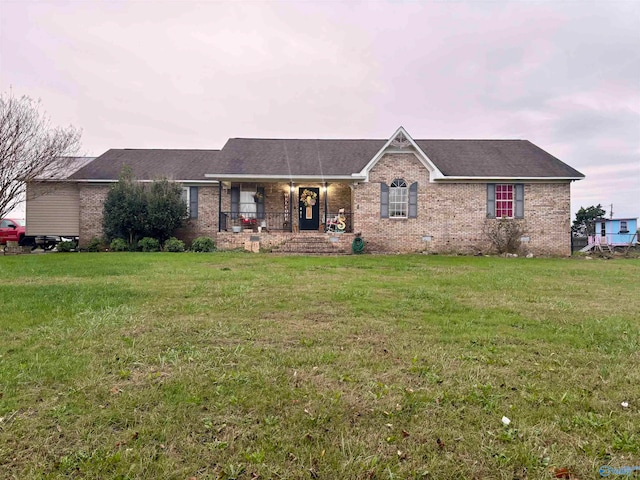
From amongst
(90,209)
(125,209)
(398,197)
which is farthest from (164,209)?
(398,197)

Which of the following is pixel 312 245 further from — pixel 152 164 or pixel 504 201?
pixel 152 164

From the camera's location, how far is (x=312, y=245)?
17406mm

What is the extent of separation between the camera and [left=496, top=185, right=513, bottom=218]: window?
18.6 m

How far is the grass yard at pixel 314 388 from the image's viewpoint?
7.18 feet

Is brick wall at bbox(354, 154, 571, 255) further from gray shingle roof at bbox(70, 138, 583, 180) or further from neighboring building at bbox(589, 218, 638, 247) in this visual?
neighboring building at bbox(589, 218, 638, 247)

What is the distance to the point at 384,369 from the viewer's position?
11.3 ft

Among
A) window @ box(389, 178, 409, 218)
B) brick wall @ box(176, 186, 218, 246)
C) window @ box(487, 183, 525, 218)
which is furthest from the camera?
brick wall @ box(176, 186, 218, 246)

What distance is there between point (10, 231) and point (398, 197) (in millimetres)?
21560

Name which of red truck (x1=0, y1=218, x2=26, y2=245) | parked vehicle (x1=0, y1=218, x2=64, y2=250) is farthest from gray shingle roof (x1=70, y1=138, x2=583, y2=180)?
red truck (x1=0, y1=218, x2=26, y2=245)

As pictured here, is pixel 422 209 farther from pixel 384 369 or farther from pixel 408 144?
pixel 384 369

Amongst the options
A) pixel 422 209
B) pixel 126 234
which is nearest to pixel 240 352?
pixel 422 209

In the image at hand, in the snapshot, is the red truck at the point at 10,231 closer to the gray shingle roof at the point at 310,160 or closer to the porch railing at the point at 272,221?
the gray shingle roof at the point at 310,160

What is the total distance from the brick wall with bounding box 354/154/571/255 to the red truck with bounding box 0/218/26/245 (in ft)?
61.9

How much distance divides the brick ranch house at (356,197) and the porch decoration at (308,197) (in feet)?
0.18
